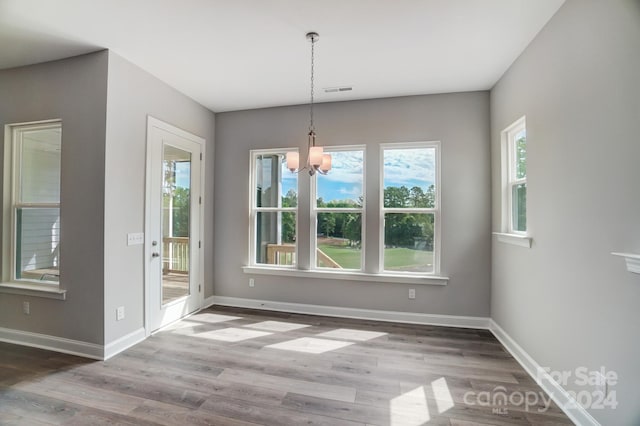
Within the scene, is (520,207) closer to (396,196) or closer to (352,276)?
(396,196)

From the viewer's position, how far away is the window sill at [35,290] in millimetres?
2834

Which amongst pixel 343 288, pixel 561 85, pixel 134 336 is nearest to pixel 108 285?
pixel 134 336

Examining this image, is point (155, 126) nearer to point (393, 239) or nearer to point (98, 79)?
point (98, 79)

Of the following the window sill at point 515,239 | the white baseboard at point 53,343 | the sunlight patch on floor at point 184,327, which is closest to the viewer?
the window sill at point 515,239

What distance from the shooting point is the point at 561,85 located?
214 cm

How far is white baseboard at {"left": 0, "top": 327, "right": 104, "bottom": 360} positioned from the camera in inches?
108

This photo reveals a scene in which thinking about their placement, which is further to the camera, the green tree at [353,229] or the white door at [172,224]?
the green tree at [353,229]

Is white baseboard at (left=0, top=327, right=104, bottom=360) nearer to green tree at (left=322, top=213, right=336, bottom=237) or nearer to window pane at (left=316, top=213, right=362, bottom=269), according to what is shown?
window pane at (left=316, top=213, right=362, bottom=269)

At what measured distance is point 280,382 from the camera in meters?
2.38

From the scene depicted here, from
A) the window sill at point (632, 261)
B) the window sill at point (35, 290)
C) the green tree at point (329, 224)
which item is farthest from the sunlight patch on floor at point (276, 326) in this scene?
the window sill at point (632, 261)

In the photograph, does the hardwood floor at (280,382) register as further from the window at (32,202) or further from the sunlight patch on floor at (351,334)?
the window at (32,202)

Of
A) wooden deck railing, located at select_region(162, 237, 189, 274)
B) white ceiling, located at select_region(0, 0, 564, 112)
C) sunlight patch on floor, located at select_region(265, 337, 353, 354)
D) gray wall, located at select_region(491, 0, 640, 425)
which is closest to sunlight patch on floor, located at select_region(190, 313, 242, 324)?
wooden deck railing, located at select_region(162, 237, 189, 274)

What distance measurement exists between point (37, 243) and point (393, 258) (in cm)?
420

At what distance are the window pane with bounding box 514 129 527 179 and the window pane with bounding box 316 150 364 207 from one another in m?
1.79
